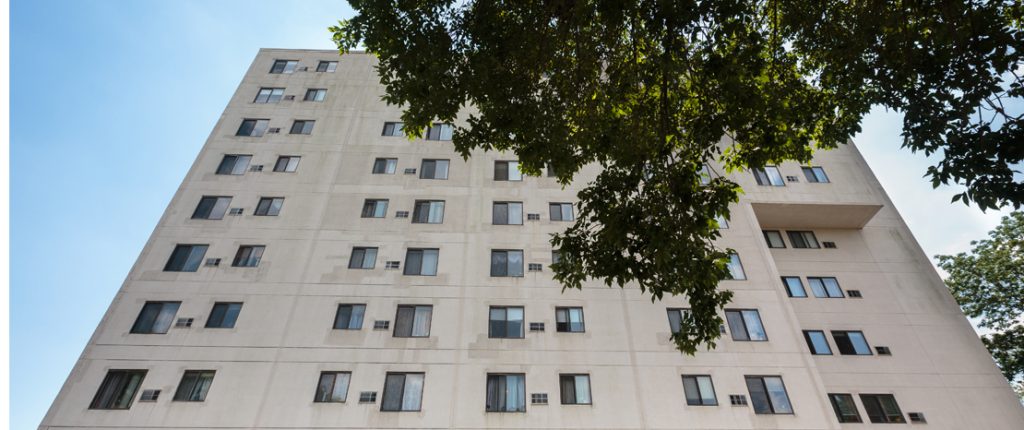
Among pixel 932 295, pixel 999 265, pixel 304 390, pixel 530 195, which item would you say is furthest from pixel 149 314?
pixel 999 265

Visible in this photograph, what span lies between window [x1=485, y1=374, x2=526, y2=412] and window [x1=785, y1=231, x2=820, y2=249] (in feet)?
53.6

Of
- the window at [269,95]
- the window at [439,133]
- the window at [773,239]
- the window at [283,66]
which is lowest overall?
the window at [773,239]

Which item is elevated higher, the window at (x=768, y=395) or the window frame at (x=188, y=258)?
the window frame at (x=188, y=258)

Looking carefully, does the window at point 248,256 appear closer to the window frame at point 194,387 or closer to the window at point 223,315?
the window at point 223,315

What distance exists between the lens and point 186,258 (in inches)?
746

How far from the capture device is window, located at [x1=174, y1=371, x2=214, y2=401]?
15.6m

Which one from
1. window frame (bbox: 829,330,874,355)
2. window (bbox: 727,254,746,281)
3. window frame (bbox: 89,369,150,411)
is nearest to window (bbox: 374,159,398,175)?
window frame (bbox: 89,369,150,411)

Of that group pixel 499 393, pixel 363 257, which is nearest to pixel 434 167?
pixel 363 257

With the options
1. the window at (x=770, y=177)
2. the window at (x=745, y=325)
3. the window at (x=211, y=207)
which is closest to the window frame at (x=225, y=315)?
the window at (x=211, y=207)

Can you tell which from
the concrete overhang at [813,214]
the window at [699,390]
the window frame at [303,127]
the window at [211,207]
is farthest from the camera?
the window frame at [303,127]

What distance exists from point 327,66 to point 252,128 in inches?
244

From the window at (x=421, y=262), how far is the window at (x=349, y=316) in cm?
226

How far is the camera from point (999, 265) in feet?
77.9

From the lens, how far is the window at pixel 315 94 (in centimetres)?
2552
